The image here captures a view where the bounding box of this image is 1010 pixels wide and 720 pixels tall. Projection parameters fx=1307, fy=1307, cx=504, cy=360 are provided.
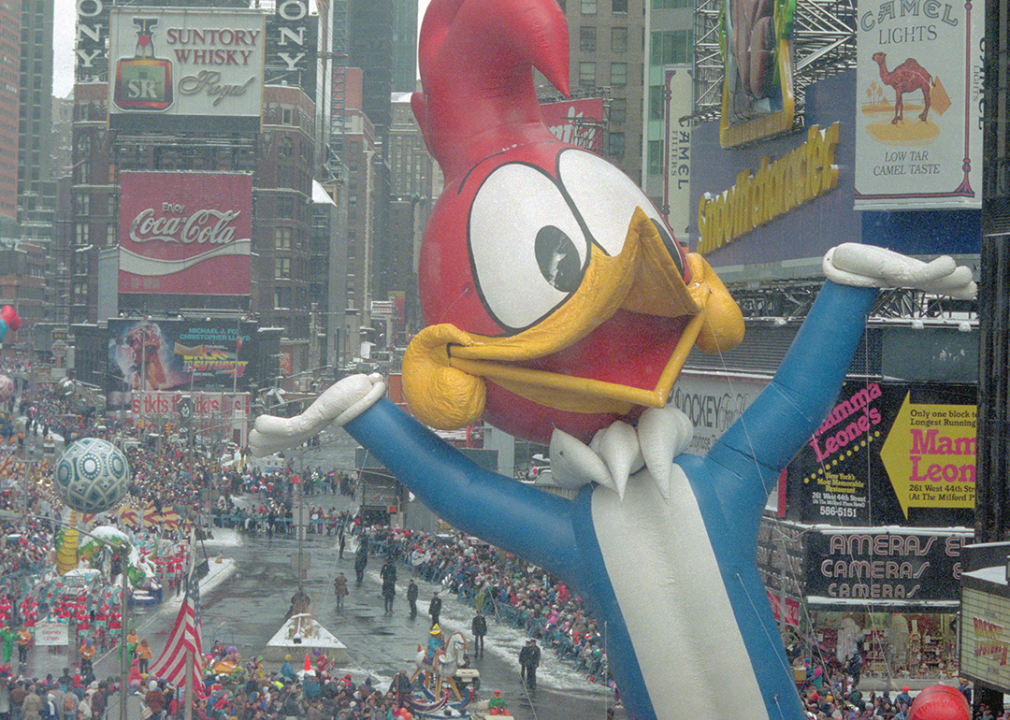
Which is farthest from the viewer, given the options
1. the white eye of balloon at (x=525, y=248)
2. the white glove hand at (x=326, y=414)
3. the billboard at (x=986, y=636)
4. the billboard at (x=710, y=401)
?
the billboard at (x=710, y=401)

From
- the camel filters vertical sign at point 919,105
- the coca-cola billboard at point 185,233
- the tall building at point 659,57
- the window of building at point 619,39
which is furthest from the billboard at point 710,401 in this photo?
the coca-cola billboard at point 185,233

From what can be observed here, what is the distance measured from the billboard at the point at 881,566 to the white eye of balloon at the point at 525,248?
13.0 meters

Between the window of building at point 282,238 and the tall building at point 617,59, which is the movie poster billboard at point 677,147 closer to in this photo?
the tall building at point 617,59

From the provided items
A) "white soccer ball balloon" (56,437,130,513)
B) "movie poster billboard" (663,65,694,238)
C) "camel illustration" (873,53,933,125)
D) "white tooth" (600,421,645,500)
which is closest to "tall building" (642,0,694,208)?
"movie poster billboard" (663,65,694,238)

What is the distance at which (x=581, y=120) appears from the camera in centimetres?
3950

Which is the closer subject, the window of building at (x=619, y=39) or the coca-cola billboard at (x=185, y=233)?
the window of building at (x=619, y=39)

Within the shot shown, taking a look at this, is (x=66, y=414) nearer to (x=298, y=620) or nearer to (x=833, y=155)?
(x=298, y=620)

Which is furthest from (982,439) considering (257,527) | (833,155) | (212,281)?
(212,281)

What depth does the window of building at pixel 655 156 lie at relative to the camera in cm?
4794

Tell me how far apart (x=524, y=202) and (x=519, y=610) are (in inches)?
669

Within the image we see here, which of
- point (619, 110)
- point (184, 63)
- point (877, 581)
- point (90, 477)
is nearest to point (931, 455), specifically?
point (877, 581)

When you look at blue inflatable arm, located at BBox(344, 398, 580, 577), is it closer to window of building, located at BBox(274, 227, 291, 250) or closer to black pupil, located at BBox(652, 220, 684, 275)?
black pupil, located at BBox(652, 220, 684, 275)

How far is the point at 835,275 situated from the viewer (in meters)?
9.30

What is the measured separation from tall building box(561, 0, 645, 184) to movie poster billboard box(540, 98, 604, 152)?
15.3 meters
